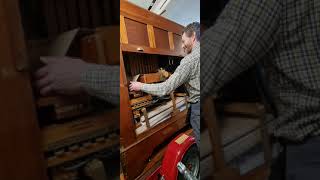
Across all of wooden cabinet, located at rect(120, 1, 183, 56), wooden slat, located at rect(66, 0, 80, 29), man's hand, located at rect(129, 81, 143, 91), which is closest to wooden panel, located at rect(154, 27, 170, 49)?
wooden cabinet, located at rect(120, 1, 183, 56)

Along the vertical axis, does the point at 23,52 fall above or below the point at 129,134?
above

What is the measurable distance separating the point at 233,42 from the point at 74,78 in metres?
0.23

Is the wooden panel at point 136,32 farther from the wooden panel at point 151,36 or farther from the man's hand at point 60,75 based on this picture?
the man's hand at point 60,75

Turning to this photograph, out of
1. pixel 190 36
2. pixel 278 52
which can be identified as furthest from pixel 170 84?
pixel 278 52

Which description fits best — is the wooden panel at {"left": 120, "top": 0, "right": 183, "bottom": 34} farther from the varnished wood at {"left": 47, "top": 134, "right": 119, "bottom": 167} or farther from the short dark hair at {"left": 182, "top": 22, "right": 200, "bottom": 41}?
the varnished wood at {"left": 47, "top": 134, "right": 119, "bottom": 167}

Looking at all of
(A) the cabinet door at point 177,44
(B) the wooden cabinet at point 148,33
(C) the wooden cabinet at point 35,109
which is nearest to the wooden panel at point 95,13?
(C) the wooden cabinet at point 35,109

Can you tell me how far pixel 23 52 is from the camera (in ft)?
1.05

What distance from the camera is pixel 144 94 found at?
21.5 inches

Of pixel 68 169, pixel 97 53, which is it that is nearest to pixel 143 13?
pixel 97 53

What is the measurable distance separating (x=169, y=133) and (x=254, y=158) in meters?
0.19

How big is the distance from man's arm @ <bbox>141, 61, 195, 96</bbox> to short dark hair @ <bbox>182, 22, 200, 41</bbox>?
61mm

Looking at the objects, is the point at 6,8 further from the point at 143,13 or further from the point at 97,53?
the point at 143,13

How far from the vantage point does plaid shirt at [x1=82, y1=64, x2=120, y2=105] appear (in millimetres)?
373

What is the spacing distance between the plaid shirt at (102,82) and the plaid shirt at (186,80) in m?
0.12
